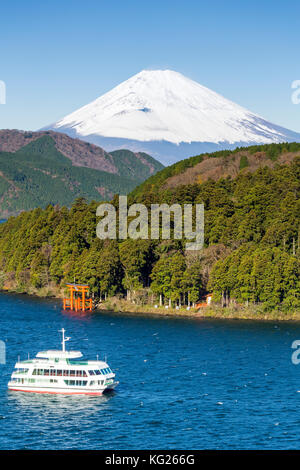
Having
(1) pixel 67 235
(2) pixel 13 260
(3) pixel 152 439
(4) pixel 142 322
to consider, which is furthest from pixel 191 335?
(2) pixel 13 260

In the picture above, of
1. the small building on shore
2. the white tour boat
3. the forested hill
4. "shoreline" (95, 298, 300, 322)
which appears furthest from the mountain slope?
the white tour boat

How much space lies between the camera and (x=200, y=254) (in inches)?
3878

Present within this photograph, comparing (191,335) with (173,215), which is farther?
(173,215)

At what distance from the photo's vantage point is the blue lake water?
46.6m

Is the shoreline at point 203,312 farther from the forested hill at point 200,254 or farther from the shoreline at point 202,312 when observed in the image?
the forested hill at point 200,254

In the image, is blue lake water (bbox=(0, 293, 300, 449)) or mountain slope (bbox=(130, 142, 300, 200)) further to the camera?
mountain slope (bbox=(130, 142, 300, 200))

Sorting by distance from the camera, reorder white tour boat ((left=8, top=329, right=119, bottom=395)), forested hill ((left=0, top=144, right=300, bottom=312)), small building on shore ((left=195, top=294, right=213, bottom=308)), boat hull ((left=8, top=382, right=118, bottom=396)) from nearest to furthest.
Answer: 1. boat hull ((left=8, top=382, right=118, bottom=396))
2. white tour boat ((left=8, top=329, right=119, bottom=395))
3. forested hill ((left=0, top=144, right=300, bottom=312))
4. small building on shore ((left=195, top=294, right=213, bottom=308))

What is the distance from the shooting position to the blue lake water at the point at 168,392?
153ft

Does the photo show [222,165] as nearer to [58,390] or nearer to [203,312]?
[203,312]

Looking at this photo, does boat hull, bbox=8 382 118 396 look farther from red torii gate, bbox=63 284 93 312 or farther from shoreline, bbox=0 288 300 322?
red torii gate, bbox=63 284 93 312

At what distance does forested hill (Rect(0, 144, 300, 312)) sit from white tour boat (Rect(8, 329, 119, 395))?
35475 mm
